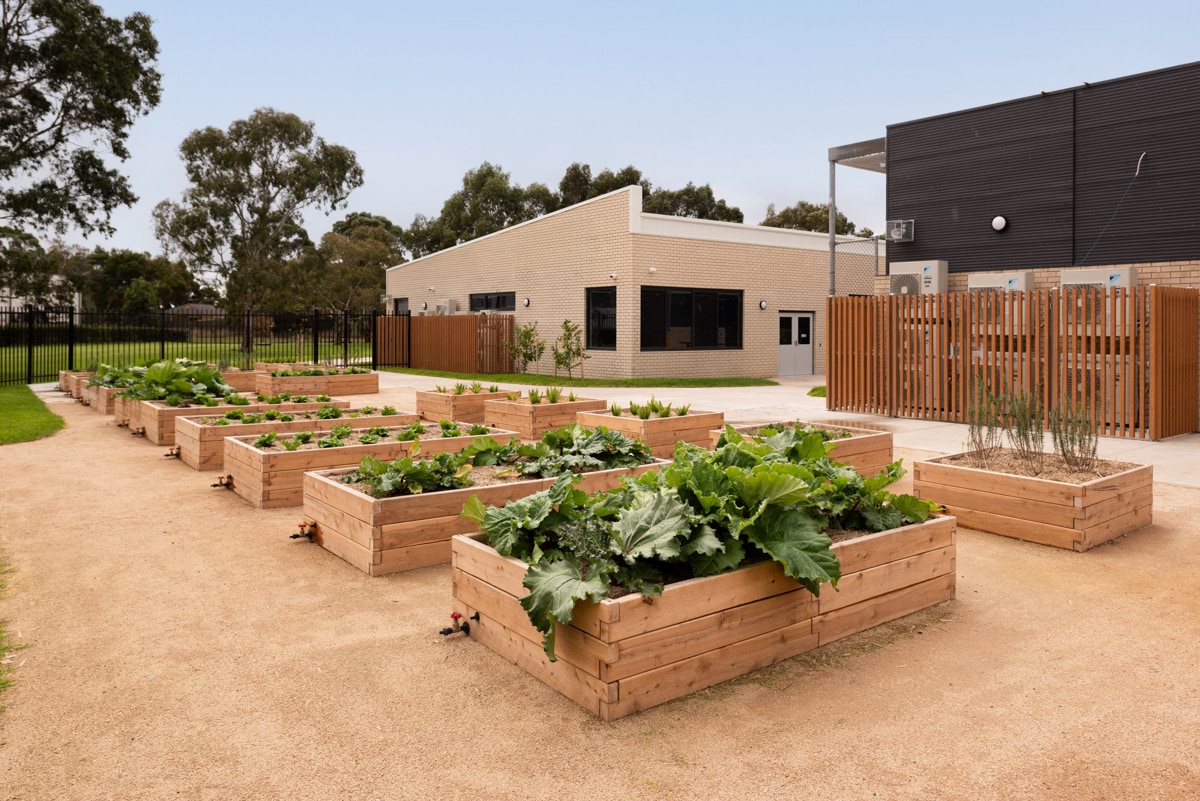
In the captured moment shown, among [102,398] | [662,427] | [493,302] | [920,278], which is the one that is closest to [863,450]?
[662,427]

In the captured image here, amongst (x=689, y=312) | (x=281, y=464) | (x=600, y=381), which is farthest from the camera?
(x=689, y=312)

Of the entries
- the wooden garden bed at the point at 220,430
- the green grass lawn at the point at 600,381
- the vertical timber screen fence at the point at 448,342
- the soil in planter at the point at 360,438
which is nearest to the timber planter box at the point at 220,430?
the wooden garden bed at the point at 220,430

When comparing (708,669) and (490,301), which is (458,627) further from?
(490,301)

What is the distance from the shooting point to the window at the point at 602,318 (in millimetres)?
23734

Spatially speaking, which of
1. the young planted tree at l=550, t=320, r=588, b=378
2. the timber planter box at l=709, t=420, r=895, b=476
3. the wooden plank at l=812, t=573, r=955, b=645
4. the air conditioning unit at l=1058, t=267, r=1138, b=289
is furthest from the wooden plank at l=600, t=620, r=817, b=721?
the young planted tree at l=550, t=320, r=588, b=378

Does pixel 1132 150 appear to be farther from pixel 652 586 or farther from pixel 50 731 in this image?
pixel 50 731

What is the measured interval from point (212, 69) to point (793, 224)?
118 feet

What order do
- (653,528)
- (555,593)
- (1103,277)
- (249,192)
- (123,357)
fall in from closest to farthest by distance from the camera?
1. (555,593)
2. (653,528)
3. (1103,277)
4. (123,357)
5. (249,192)

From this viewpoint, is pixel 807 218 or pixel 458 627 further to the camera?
pixel 807 218

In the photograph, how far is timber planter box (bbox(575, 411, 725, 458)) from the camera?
9.14m

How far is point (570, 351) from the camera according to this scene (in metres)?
23.9

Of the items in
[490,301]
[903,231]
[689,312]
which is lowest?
[689,312]

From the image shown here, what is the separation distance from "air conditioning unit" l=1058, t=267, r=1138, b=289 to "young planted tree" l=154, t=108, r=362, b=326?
123 feet

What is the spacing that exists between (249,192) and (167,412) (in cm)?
3528
